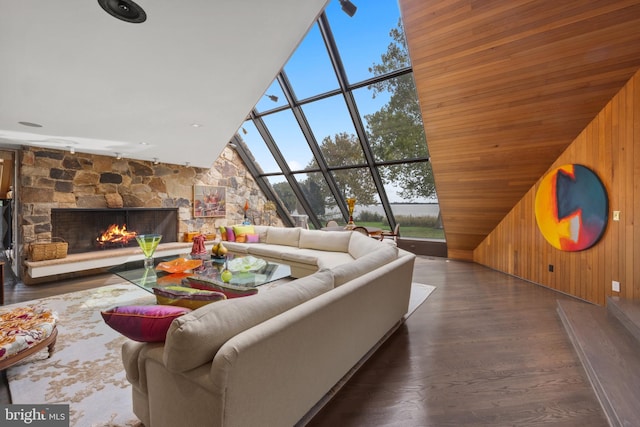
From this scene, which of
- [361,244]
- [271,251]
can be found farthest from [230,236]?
[361,244]

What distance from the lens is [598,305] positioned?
3.22 meters

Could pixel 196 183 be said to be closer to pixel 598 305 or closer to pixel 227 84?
pixel 227 84

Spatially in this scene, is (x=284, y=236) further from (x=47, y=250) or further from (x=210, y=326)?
(x=210, y=326)

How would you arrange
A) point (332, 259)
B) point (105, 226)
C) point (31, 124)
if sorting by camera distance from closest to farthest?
point (31, 124) → point (332, 259) → point (105, 226)

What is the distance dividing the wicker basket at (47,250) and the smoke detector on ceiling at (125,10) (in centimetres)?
348

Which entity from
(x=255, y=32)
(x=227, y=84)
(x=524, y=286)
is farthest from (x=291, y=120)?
(x=524, y=286)

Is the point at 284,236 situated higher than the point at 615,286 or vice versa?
the point at 284,236

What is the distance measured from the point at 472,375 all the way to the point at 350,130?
4.22 metres

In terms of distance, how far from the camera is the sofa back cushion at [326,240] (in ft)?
14.8

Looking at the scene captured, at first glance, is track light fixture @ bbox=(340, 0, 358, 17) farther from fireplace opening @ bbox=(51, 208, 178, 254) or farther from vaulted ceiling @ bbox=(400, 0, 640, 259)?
fireplace opening @ bbox=(51, 208, 178, 254)

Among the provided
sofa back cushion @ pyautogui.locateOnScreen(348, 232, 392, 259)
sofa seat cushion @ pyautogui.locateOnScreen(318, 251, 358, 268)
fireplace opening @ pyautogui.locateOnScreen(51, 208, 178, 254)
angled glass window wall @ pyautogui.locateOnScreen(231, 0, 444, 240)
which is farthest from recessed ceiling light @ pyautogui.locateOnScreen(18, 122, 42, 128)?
sofa back cushion @ pyautogui.locateOnScreen(348, 232, 392, 259)

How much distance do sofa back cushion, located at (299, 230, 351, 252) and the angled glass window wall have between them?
5.46 feet

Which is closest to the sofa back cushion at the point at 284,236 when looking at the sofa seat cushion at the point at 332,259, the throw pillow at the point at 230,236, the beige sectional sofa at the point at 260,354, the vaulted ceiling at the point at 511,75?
the throw pillow at the point at 230,236

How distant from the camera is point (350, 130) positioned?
5.28m
